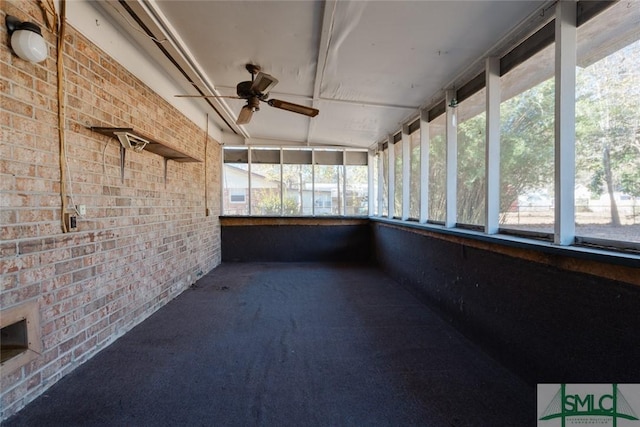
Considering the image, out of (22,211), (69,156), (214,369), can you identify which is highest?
A: (69,156)

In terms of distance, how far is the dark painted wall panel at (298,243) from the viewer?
6.53 metres

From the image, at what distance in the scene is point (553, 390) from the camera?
72.5 inches

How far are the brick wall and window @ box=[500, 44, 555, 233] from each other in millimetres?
3482

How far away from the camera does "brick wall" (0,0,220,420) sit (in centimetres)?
181

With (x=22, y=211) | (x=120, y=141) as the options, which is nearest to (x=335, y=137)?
(x=120, y=141)

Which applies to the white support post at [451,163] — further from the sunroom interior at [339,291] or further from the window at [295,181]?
the window at [295,181]

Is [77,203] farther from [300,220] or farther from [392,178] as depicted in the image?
[392,178]

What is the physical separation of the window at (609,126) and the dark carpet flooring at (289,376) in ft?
4.01

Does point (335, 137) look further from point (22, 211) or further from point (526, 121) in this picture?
point (22, 211)

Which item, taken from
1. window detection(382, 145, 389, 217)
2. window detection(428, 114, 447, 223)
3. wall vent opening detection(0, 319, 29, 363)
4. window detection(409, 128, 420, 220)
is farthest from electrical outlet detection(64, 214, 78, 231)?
window detection(382, 145, 389, 217)

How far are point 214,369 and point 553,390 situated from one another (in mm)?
2265

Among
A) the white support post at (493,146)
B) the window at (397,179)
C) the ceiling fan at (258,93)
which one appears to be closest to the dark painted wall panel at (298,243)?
the window at (397,179)

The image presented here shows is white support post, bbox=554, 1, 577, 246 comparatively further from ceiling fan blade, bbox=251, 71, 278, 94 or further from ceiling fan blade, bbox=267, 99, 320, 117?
ceiling fan blade, bbox=251, 71, 278, 94

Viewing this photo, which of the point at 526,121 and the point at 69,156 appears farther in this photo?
the point at 526,121
